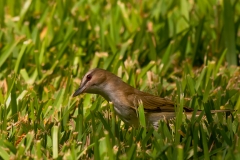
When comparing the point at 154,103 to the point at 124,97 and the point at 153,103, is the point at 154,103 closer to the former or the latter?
the point at 153,103

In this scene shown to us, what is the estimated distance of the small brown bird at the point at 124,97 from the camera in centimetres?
482

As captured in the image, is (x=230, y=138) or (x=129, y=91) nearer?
(x=230, y=138)

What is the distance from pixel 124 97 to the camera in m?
4.91

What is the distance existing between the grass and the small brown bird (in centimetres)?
12

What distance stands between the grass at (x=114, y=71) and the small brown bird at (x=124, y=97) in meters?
0.12

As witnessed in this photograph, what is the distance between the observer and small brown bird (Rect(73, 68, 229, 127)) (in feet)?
15.8

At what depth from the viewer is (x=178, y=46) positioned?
248 inches

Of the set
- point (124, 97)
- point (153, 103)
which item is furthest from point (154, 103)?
point (124, 97)

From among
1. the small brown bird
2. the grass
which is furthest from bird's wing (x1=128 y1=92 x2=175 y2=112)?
the grass

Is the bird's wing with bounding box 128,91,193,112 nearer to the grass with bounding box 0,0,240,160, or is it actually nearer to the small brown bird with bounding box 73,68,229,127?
the small brown bird with bounding box 73,68,229,127

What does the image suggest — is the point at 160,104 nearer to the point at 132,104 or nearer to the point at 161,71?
the point at 132,104

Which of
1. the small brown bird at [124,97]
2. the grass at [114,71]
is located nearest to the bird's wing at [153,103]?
the small brown bird at [124,97]

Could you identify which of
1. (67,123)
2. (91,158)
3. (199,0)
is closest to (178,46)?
(199,0)

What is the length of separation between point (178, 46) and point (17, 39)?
149 cm
